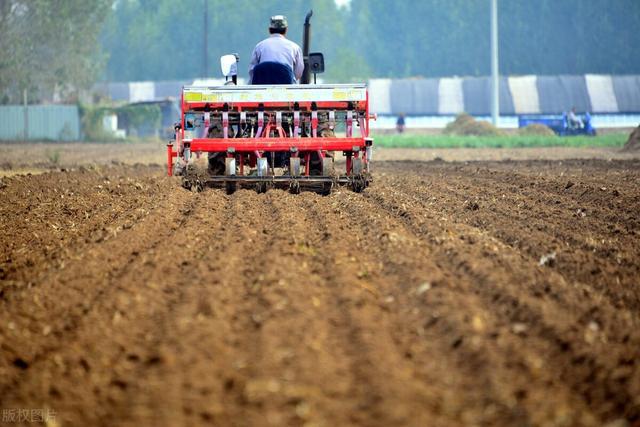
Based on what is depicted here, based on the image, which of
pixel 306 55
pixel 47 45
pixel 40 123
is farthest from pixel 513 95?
pixel 306 55

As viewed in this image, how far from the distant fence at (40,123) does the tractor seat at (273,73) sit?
136ft

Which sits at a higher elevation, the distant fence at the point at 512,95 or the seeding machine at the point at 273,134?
the distant fence at the point at 512,95

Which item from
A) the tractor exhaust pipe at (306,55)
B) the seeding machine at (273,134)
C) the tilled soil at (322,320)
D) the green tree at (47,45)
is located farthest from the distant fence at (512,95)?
the tilled soil at (322,320)

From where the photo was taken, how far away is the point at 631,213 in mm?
12227

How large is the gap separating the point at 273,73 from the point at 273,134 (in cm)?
98

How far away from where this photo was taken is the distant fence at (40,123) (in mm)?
55344

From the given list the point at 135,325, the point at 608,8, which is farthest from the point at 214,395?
the point at 608,8

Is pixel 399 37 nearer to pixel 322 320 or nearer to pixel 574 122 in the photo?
pixel 574 122

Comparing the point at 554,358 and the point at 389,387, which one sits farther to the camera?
the point at 554,358

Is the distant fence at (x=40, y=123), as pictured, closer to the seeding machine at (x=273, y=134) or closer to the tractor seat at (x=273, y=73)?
the tractor seat at (x=273, y=73)

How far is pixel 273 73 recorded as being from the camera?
15.4 m

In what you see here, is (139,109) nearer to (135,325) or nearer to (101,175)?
(101,175)

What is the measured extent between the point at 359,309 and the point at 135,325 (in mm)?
1353

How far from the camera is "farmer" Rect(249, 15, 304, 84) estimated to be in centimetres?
1530
